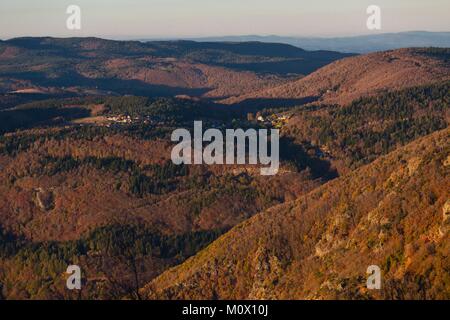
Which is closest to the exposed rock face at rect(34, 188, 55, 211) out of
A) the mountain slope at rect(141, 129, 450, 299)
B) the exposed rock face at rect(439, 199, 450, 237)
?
the mountain slope at rect(141, 129, 450, 299)

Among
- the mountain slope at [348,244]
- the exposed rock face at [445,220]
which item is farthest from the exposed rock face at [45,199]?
the exposed rock face at [445,220]

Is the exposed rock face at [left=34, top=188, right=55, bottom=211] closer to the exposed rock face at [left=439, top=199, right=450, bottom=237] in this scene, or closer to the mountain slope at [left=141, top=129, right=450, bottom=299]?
the mountain slope at [left=141, top=129, right=450, bottom=299]

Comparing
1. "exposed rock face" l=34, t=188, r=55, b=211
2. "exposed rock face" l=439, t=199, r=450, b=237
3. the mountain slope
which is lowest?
"exposed rock face" l=34, t=188, r=55, b=211

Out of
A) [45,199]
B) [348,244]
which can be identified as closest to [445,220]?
[348,244]

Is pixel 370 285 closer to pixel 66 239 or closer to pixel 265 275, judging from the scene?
pixel 265 275
